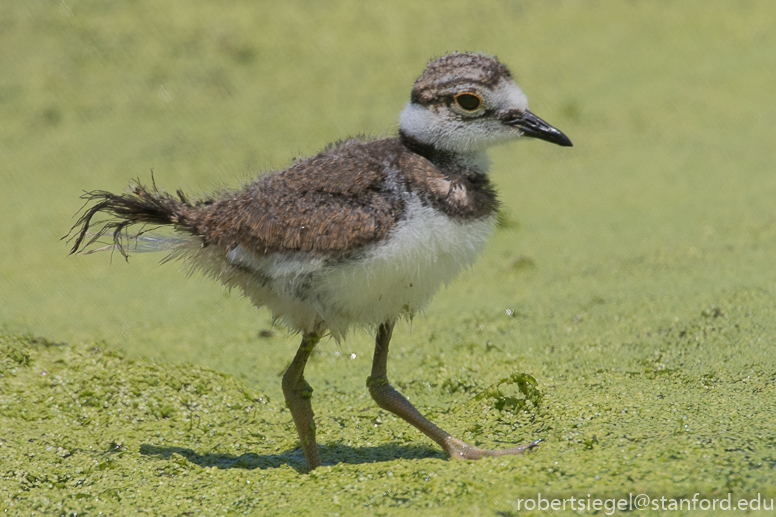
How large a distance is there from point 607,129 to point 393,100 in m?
1.91

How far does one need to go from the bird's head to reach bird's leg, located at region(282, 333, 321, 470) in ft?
2.98

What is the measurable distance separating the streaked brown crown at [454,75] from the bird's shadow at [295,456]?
140 cm

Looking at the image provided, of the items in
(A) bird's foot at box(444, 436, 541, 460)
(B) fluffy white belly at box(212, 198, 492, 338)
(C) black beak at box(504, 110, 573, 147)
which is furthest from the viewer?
(C) black beak at box(504, 110, 573, 147)

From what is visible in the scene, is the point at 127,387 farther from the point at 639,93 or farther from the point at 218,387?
the point at 639,93

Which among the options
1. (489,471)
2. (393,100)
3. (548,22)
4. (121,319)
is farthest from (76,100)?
(489,471)

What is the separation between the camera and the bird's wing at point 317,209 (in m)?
2.96

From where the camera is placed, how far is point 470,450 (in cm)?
320

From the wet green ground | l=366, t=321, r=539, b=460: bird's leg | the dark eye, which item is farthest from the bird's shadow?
the dark eye

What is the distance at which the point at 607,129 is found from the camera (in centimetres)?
747

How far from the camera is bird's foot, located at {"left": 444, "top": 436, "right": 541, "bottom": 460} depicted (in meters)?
3.14

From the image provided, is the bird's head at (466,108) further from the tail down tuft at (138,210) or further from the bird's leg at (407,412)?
the tail down tuft at (138,210)

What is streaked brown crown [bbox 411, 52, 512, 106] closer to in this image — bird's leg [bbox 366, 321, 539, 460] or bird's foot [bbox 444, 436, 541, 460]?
bird's leg [bbox 366, 321, 539, 460]

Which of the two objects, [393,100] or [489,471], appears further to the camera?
[393,100]

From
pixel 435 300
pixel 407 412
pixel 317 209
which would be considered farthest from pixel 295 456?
pixel 435 300
